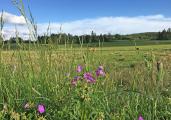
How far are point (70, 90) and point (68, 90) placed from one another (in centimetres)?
3

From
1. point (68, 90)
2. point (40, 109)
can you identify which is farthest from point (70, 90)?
point (40, 109)

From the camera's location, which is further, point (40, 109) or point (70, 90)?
point (70, 90)

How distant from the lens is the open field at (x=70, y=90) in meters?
3.02

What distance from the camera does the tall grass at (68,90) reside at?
9.91ft

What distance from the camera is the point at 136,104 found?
338cm

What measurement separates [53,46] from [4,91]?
699 mm

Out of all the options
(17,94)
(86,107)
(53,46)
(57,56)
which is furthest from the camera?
(57,56)

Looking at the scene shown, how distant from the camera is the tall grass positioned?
9.91ft

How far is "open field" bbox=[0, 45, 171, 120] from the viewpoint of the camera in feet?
9.90

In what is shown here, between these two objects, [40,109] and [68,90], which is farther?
[68,90]

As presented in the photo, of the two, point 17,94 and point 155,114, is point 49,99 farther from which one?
point 155,114

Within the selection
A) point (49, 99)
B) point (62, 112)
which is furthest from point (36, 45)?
point (62, 112)

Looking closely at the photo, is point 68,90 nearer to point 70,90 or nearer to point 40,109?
point 70,90

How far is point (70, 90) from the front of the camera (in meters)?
3.41
